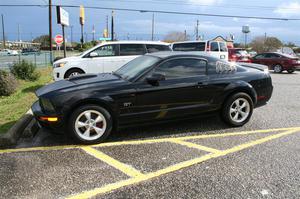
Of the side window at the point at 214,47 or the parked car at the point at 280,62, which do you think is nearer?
the side window at the point at 214,47

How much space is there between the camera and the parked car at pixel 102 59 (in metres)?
10.6

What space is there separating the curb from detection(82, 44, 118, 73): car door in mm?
4682

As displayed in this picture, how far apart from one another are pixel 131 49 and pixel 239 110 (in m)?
6.13

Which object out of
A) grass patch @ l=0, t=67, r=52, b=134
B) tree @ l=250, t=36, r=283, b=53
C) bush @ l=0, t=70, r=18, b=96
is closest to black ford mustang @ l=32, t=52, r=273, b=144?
grass patch @ l=0, t=67, r=52, b=134

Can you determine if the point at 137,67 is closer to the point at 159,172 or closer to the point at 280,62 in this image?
the point at 159,172

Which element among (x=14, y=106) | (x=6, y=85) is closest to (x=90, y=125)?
(x=14, y=106)

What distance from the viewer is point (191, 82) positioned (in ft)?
18.5

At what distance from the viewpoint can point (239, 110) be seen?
611 cm

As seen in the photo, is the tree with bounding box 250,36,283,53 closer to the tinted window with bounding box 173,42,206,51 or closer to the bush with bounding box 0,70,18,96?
the tinted window with bounding box 173,42,206,51

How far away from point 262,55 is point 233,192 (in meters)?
21.0

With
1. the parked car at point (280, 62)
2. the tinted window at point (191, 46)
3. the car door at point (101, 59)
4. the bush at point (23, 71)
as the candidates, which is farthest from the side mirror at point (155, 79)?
the parked car at point (280, 62)

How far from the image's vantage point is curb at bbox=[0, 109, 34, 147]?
5033 mm

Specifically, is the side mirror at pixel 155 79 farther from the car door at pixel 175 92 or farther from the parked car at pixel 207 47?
the parked car at pixel 207 47

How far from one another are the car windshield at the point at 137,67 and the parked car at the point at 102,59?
4709mm
